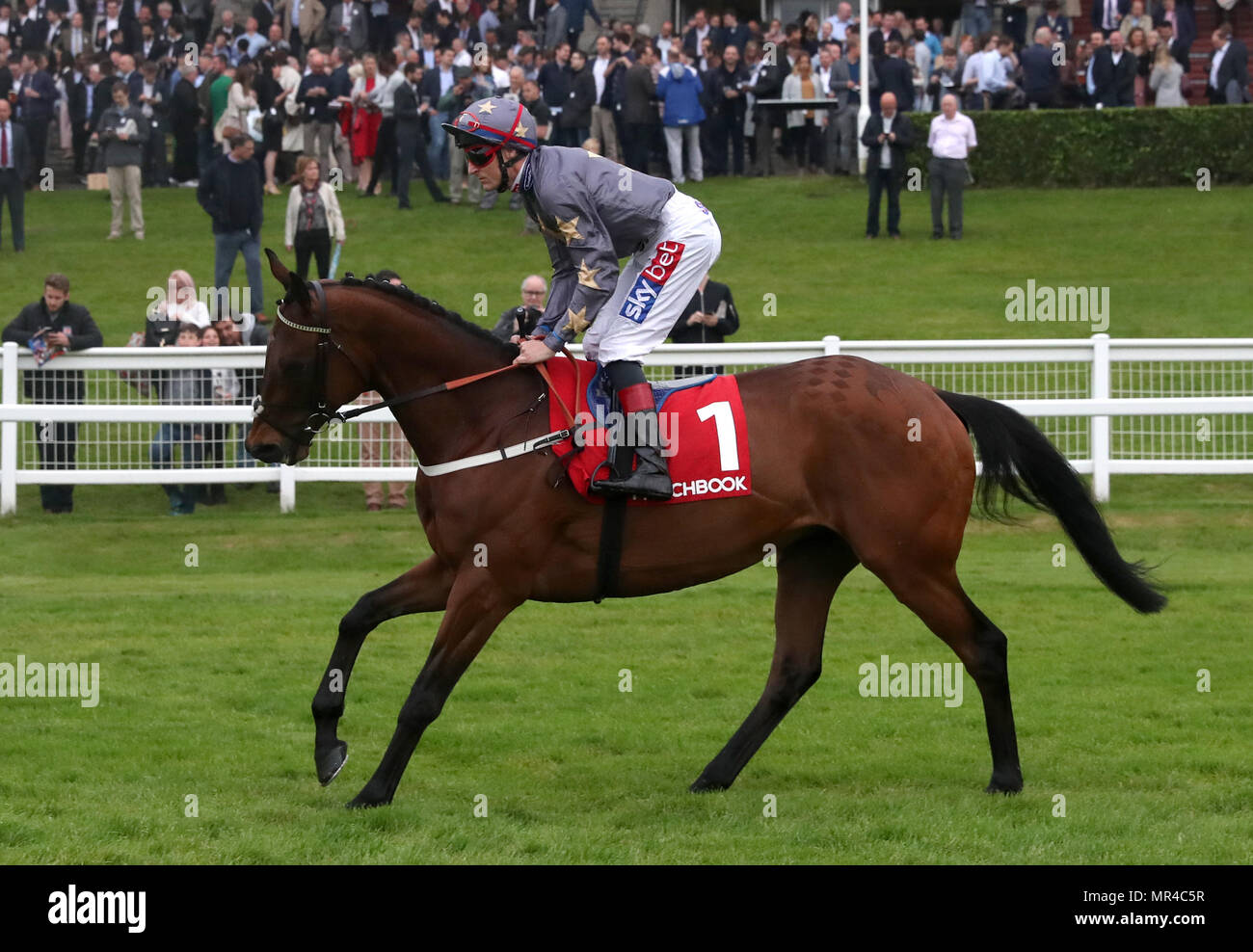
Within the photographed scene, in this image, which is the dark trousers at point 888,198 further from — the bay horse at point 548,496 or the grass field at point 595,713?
the bay horse at point 548,496

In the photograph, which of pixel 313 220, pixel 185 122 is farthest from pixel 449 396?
pixel 185 122

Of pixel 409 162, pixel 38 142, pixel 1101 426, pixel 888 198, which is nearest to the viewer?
pixel 1101 426

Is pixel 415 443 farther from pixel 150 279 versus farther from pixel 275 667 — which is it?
pixel 150 279

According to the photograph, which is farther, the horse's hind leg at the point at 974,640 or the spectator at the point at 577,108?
the spectator at the point at 577,108

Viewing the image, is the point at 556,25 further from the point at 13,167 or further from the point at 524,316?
the point at 524,316

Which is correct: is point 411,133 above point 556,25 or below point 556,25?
below

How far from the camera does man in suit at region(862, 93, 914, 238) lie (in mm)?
19297

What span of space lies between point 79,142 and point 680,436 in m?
19.9

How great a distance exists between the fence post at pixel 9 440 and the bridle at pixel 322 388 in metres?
6.46

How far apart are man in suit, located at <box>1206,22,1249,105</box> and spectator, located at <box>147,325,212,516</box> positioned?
15714 millimetres

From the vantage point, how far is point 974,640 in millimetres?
6145

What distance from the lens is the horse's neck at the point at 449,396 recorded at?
5.96 m

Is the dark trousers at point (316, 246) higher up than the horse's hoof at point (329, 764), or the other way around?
the dark trousers at point (316, 246)

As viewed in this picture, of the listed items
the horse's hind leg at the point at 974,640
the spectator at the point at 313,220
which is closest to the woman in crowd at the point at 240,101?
the spectator at the point at 313,220
